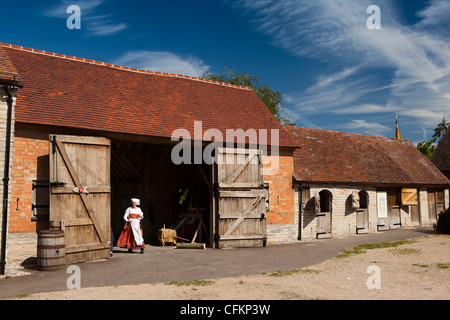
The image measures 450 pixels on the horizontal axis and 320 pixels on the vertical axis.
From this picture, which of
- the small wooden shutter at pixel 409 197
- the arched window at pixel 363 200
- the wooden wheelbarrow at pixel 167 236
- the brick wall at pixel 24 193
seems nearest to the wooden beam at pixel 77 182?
the brick wall at pixel 24 193

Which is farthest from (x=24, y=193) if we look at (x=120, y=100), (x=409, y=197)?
(x=409, y=197)

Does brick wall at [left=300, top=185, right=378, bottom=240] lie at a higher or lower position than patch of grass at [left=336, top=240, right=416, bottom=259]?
higher

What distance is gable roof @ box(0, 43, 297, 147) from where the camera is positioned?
11.7 metres

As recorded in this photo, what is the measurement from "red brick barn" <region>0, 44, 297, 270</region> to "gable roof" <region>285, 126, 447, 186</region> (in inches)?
99.0

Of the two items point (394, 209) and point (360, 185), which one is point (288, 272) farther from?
point (394, 209)

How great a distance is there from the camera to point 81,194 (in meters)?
10.7

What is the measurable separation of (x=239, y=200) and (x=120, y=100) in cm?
538

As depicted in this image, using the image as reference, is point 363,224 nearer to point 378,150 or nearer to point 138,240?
point 378,150

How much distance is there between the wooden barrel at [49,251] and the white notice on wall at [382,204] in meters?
15.6

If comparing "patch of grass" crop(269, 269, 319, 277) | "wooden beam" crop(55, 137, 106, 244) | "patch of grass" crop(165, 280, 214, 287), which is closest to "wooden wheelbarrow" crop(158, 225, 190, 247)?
"wooden beam" crop(55, 137, 106, 244)

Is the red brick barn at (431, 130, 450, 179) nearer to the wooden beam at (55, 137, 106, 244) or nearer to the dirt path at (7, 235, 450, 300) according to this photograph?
the dirt path at (7, 235, 450, 300)

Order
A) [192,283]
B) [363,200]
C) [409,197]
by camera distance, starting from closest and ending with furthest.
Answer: [192,283]
[363,200]
[409,197]
